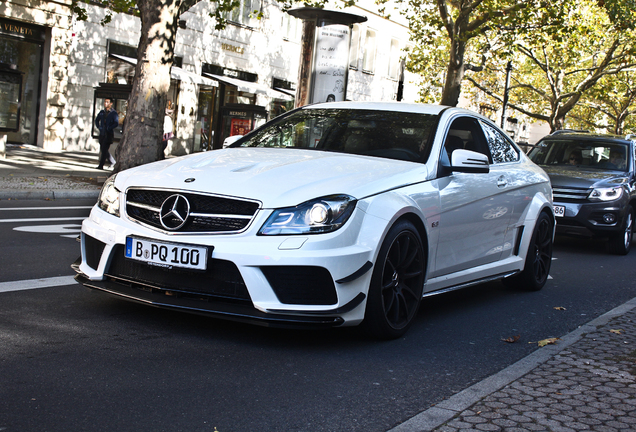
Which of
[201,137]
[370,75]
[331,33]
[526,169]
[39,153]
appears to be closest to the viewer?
[526,169]

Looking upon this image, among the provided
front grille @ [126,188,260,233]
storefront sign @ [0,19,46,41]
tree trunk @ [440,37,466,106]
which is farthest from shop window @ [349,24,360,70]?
front grille @ [126,188,260,233]

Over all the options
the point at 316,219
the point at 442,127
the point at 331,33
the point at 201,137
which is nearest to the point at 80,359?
the point at 316,219

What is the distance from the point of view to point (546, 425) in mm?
3492

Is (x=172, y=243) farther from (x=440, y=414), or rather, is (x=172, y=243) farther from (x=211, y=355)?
(x=440, y=414)

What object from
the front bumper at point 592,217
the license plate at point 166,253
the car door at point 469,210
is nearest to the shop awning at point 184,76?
the front bumper at point 592,217

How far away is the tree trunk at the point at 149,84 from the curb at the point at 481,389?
1168cm

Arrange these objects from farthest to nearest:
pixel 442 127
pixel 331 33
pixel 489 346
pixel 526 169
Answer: pixel 331 33
pixel 526 169
pixel 442 127
pixel 489 346

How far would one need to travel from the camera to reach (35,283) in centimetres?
584

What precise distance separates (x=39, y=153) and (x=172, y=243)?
19.2 m

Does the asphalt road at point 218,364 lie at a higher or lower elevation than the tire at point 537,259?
lower

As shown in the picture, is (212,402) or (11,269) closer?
(212,402)

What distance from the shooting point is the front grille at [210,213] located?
14.6 feet

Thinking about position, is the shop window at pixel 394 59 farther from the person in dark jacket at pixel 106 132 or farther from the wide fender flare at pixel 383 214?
the wide fender flare at pixel 383 214

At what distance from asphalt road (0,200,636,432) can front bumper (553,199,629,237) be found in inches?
195
